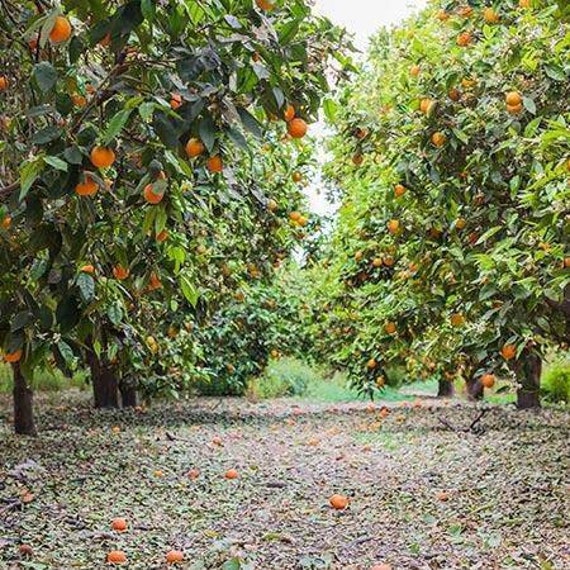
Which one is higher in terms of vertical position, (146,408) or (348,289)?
(348,289)

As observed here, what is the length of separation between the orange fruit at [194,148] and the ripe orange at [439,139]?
6.79 feet

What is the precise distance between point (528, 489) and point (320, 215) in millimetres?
4939

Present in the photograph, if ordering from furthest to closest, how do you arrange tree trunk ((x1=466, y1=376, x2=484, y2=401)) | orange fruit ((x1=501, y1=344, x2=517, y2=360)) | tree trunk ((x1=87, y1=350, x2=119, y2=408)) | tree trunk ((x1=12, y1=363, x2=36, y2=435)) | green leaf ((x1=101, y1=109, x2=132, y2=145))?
1. tree trunk ((x1=466, y1=376, x2=484, y2=401))
2. tree trunk ((x1=87, y1=350, x2=119, y2=408))
3. tree trunk ((x1=12, y1=363, x2=36, y2=435))
4. orange fruit ((x1=501, y1=344, x2=517, y2=360))
5. green leaf ((x1=101, y1=109, x2=132, y2=145))

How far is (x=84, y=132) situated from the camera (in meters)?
1.95

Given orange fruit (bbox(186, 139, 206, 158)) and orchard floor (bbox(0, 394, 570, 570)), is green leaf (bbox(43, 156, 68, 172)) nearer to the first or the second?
orange fruit (bbox(186, 139, 206, 158))

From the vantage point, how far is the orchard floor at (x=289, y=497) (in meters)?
3.14

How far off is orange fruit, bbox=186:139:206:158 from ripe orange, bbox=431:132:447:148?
207 centimetres

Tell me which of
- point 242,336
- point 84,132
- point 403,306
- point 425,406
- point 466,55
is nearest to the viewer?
point 84,132

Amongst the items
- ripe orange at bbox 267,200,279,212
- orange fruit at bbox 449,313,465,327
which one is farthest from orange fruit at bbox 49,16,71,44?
ripe orange at bbox 267,200,279,212

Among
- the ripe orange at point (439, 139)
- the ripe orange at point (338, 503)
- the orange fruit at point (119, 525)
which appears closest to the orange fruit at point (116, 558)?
the orange fruit at point (119, 525)

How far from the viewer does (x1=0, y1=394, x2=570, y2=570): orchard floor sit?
3.14 metres

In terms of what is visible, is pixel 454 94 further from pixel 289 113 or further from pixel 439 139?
pixel 289 113

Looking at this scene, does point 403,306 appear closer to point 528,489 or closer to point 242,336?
point 528,489

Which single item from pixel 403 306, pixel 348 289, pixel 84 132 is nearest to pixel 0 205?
pixel 84 132
